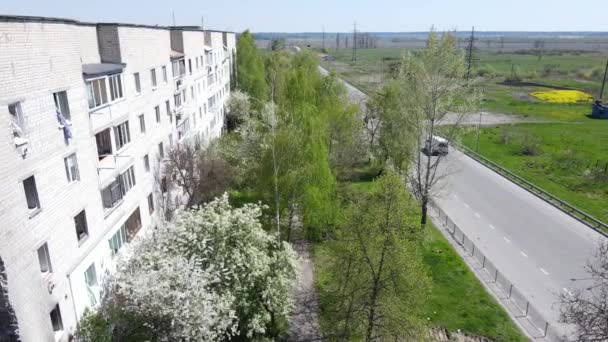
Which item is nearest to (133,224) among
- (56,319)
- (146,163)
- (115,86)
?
(146,163)

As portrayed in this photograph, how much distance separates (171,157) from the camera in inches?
1007

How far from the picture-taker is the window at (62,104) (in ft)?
46.5

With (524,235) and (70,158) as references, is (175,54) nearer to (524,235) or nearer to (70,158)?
(70,158)

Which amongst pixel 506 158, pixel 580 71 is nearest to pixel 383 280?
pixel 506 158

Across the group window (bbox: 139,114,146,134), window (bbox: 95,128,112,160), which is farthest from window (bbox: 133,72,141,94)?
window (bbox: 95,128,112,160)

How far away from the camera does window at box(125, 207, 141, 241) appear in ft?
67.6

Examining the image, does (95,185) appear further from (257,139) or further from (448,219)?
(448,219)

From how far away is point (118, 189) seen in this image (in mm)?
19328

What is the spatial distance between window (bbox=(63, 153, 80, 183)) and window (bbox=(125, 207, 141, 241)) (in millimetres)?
5456

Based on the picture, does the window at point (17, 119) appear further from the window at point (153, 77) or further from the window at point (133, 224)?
the window at point (153, 77)

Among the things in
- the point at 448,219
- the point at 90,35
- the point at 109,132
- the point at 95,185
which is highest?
the point at 90,35

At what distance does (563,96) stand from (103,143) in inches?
3726

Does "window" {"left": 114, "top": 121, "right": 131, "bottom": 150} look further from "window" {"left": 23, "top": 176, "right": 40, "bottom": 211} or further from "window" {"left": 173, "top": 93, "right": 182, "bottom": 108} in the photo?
"window" {"left": 173, "top": 93, "right": 182, "bottom": 108}

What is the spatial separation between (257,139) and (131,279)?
19132mm
